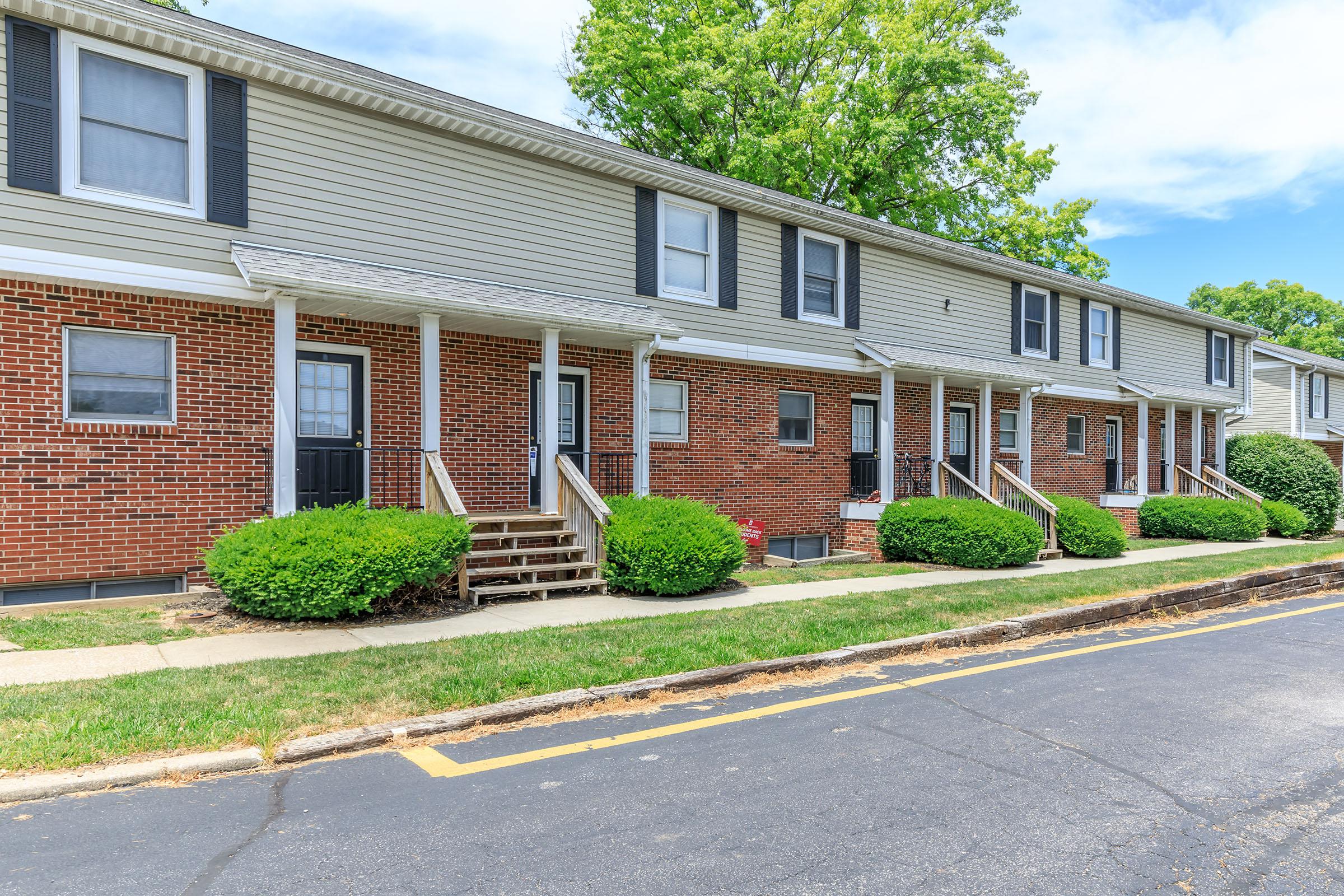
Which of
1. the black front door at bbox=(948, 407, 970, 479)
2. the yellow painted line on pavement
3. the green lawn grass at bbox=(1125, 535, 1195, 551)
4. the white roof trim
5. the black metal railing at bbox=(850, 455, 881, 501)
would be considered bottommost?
the green lawn grass at bbox=(1125, 535, 1195, 551)

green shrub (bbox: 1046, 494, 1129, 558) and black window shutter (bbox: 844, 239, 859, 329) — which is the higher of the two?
black window shutter (bbox: 844, 239, 859, 329)

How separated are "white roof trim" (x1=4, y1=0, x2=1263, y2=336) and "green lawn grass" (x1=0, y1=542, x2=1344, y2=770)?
678 cm

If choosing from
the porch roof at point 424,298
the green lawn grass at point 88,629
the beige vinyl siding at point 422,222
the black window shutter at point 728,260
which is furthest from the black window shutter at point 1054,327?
the green lawn grass at point 88,629

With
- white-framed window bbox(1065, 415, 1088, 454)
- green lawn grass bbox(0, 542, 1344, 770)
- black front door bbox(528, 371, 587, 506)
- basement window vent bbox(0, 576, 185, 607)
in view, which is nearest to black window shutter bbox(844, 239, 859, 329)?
black front door bbox(528, 371, 587, 506)

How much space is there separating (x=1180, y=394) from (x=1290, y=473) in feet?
11.9

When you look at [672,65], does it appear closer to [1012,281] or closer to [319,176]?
[1012,281]

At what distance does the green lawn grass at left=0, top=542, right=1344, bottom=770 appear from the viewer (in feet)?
16.0

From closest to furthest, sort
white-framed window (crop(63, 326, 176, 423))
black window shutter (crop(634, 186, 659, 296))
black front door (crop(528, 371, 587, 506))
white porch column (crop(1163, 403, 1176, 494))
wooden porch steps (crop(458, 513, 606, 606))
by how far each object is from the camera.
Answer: white-framed window (crop(63, 326, 176, 423)), wooden porch steps (crop(458, 513, 606, 606)), black front door (crop(528, 371, 587, 506)), black window shutter (crop(634, 186, 659, 296)), white porch column (crop(1163, 403, 1176, 494))

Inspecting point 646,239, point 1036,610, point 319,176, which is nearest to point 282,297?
point 319,176

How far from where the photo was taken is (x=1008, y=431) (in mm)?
19969

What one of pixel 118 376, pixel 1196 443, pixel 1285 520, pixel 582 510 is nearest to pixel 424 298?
pixel 582 510

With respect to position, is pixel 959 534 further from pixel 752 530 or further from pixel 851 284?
pixel 851 284

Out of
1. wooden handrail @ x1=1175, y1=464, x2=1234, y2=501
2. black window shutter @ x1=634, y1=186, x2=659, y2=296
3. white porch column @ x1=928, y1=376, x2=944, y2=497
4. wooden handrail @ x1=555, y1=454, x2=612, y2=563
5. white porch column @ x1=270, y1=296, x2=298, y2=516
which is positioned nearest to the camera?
white porch column @ x1=270, y1=296, x2=298, y2=516

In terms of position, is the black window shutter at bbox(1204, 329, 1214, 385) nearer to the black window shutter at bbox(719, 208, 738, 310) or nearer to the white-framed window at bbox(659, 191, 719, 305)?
the black window shutter at bbox(719, 208, 738, 310)
